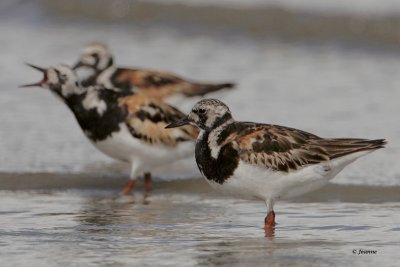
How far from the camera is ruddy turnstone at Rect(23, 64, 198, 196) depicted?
8281 mm

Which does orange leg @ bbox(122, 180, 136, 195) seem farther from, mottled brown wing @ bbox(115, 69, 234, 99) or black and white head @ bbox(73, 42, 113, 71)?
black and white head @ bbox(73, 42, 113, 71)

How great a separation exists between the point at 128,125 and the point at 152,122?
0.20 meters

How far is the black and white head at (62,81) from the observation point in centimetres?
855

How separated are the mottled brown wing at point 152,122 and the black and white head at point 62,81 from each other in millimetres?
412

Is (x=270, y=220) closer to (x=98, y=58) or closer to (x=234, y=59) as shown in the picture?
(x=98, y=58)

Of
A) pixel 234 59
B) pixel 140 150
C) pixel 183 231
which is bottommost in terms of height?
pixel 183 231

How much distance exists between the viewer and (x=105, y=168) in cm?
909

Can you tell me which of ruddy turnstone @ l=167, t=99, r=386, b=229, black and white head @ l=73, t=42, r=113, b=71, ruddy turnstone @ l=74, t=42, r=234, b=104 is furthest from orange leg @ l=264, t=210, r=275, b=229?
black and white head @ l=73, t=42, r=113, b=71

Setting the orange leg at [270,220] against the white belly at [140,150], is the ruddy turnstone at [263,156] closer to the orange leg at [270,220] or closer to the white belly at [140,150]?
the orange leg at [270,220]

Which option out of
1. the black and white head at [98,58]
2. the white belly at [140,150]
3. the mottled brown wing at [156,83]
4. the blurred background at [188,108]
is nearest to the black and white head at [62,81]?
the white belly at [140,150]

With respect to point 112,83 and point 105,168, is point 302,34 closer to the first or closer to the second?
point 112,83

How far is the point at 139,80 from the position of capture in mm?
10445

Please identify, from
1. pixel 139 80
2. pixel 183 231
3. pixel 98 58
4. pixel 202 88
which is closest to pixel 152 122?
pixel 183 231

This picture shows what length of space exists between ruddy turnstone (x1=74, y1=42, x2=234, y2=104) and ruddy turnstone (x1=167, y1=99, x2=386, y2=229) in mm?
3465
